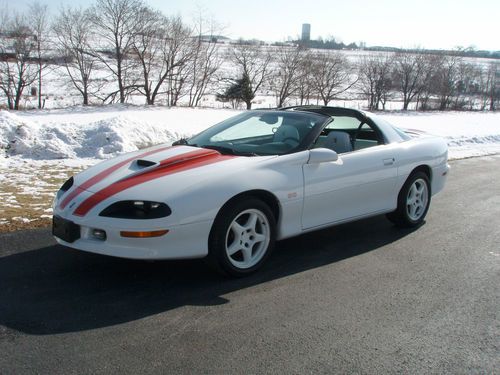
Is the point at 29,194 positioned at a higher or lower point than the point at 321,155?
lower

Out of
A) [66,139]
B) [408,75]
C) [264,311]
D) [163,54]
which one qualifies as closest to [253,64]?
[163,54]

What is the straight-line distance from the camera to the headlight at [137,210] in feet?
11.6

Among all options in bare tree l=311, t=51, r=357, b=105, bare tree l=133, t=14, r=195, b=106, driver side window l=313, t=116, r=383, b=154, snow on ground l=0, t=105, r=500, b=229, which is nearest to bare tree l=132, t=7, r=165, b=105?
bare tree l=133, t=14, r=195, b=106

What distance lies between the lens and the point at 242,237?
3.98 m

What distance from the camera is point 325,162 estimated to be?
14.7ft

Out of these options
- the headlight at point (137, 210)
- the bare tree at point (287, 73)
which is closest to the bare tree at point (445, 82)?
the bare tree at point (287, 73)

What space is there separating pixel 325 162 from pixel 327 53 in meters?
35.2

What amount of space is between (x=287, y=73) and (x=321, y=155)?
30849 millimetres

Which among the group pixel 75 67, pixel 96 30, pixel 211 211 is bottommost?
pixel 211 211

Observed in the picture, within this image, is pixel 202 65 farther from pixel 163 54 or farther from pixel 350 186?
pixel 350 186

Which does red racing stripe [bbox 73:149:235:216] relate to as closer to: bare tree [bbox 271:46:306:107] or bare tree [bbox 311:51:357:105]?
bare tree [bbox 271:46:306:107]

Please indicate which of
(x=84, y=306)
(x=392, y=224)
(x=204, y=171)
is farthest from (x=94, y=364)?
(x=392, y=224)

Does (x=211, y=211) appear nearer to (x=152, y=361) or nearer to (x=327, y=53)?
(x=152, y=361)

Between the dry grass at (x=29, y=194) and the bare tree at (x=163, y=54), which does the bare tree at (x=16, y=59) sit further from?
the dry grass at (x=29, y=194)
